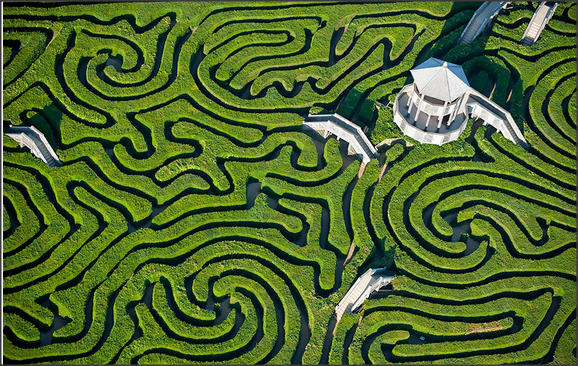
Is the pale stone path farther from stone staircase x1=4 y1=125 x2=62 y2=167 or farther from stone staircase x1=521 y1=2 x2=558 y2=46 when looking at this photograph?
stone staircase x1=4 y1=125 x2=62 y2=167

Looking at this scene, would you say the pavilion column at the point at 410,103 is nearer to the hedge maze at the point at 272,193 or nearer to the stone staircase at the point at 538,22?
the hedge maze at the point at 272,193

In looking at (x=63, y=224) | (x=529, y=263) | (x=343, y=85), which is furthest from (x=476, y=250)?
(x=63, y=224)

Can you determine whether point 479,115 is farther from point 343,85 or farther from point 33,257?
point 33,257

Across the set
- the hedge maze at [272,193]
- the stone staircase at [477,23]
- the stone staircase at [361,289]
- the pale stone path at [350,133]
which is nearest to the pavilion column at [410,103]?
the hedge maze at [272,193]

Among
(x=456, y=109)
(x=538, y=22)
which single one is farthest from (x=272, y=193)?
(x=538, y=22)

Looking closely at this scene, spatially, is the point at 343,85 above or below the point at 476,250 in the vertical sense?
above

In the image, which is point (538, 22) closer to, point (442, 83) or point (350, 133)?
point (442, 83)
